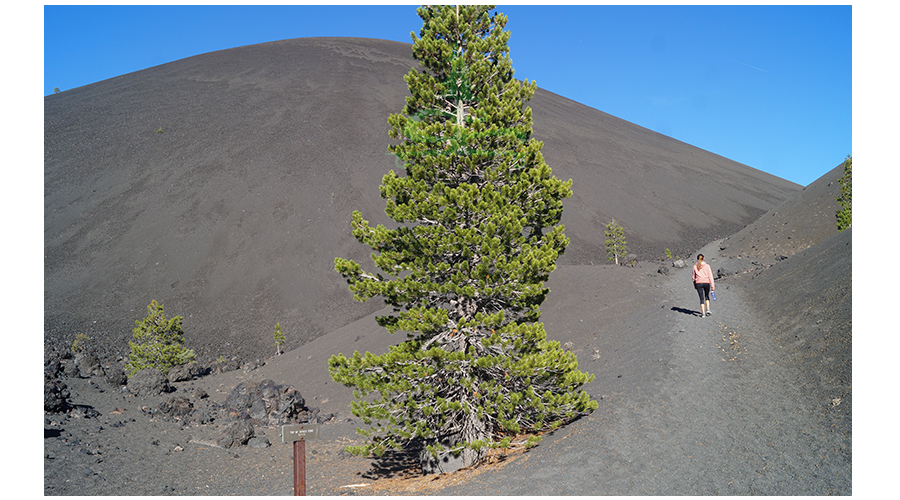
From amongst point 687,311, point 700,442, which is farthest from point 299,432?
point 687,311

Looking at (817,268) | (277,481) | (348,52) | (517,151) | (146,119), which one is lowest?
(277,481)

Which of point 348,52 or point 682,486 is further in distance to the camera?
point 348,52

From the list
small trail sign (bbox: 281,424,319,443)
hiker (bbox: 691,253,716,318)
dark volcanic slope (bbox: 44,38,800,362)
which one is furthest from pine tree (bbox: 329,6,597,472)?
dark volcanic slope (bbox: 44,38,800,362)

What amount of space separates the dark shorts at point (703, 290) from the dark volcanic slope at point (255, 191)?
30.4m

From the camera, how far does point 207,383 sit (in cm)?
2758

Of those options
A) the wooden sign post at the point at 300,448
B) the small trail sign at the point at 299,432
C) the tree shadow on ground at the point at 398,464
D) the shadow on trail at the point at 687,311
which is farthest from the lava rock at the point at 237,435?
the shadow on trail at the point at 687,311

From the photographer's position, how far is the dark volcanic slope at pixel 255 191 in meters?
43.8

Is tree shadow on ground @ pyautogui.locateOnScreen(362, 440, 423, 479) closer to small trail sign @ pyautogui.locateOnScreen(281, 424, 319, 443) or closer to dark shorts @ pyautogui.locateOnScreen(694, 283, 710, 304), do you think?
small trail sign @ pyautogui.locateOnScreen(281, 424, 319, 443)

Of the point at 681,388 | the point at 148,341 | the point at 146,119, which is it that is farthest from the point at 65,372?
the point at 146,119

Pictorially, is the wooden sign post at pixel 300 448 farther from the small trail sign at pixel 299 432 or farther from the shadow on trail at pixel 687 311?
the shadow on trail at pixel 687 311

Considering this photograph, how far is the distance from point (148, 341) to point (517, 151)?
80.2ft

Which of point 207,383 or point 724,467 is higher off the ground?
point 724,467

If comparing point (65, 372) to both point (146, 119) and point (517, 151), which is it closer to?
point (517, 151)

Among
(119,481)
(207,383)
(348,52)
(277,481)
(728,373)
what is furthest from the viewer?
(348,52)
